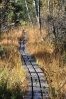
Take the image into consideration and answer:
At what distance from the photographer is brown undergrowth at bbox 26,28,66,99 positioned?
724cm

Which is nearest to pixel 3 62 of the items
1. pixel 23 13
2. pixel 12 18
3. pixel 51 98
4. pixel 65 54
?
pixel 65 54

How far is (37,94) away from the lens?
7273 mm

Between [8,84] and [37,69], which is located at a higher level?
[8,84]

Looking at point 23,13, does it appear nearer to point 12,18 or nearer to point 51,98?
point 12,18

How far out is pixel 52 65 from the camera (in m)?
10.3

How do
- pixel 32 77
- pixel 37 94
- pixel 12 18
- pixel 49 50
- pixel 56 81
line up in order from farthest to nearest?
pixel 12 18
pixel 49 50
pixel 32 77
pixel 56 81
pixel 37 94

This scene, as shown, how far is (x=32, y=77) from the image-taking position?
8.92 m

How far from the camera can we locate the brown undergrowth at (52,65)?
7.24 m

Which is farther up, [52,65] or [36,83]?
[36,83]

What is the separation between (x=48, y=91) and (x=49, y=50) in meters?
7.28

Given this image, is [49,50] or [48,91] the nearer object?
[48,91]

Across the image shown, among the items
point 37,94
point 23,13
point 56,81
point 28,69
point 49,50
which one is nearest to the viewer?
point 37,94

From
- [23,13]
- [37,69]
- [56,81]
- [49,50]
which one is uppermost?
[56,81]

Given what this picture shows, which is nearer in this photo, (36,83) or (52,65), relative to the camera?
(36,83)
